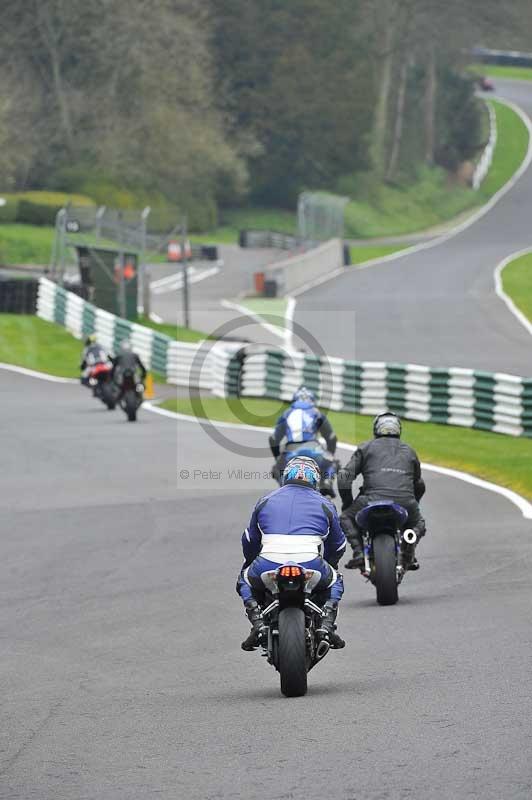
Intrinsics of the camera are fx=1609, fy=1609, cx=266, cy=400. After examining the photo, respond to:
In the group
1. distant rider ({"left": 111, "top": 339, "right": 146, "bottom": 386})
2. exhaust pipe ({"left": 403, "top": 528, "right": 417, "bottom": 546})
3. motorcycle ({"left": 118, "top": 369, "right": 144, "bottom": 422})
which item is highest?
exhaust pipe ({"left": 403, "top": 528, "right": 417, "bottom": 546})

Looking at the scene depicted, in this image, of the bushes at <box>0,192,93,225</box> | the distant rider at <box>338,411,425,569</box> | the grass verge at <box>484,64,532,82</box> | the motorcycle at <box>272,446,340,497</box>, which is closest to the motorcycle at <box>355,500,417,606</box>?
the distant rider at <box>338,411,425,569</box>

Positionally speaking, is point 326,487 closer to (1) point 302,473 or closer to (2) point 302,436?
(2) point 302,436

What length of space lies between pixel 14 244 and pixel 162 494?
47.3 metres

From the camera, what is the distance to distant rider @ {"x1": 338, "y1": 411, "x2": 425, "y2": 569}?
42.5ft

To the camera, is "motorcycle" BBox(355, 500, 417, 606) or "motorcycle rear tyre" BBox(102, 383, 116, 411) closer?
"motorcycle" BBox(355, 500, 417, 606)

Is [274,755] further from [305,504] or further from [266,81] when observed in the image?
[266,81]

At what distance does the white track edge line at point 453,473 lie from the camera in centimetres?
A: 1878

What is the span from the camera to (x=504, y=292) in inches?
2159


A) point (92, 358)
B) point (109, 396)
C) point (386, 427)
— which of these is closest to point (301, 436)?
point (386, 427)

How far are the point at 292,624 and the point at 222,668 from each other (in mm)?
1287

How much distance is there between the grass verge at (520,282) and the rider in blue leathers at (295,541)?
38.3m

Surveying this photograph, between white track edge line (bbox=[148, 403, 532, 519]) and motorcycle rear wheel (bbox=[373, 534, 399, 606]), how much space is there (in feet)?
17.6

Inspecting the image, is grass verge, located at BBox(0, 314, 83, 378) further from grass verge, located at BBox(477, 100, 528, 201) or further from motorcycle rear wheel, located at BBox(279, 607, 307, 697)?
grass verge, located at BBox(477, 100, 528, 201)

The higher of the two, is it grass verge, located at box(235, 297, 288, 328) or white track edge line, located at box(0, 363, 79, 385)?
grass verge, located at box(235, 297, 288, 328)
